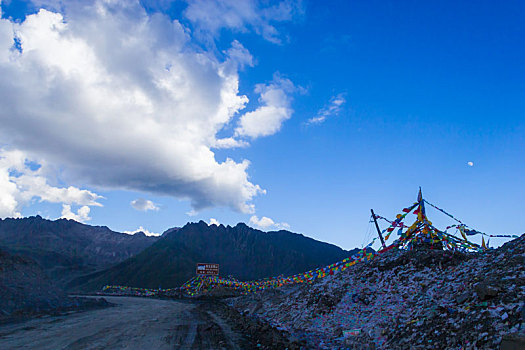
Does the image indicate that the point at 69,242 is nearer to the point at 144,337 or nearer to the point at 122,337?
the point at 122,337

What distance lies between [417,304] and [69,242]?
164814mm

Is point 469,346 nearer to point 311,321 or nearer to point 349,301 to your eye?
point 349,301

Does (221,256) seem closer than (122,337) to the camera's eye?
No

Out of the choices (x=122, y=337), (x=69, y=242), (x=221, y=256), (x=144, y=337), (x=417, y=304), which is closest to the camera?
(x=417, y=304)

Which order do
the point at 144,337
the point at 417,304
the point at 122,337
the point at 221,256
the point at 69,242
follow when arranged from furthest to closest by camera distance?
the point at 69,242, the point at 221,256, the point at 144,337, the point at 122,337, the point at 417,304

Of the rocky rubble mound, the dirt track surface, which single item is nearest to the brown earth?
the dirt track surface

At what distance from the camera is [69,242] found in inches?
5482

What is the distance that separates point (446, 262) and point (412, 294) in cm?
312

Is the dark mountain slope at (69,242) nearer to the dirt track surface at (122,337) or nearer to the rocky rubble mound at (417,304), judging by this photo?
the dirt track surface at (122,337)

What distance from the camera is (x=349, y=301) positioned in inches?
533

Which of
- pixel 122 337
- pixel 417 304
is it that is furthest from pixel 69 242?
pixel 417 304

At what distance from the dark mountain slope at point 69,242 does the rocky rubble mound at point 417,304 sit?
11157 cm

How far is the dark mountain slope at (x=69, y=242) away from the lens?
347 ft

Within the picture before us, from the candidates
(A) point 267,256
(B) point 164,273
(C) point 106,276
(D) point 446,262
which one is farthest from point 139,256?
(D) point 446,262
